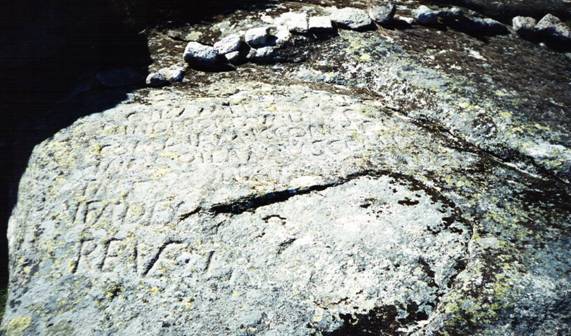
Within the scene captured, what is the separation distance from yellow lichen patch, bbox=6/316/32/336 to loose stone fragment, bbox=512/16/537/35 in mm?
5069

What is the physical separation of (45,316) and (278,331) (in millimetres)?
1346

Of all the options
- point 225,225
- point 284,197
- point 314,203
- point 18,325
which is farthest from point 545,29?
point 18,325

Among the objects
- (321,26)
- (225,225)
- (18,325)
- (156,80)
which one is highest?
(321,26)

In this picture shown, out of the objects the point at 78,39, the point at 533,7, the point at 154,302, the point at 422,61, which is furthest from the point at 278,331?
the point at 533,7

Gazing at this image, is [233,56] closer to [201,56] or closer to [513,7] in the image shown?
[201,56]

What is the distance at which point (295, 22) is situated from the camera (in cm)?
507

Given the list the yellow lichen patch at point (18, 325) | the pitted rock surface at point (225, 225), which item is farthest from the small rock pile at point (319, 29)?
the yellow lichen patch at point (18, 325)

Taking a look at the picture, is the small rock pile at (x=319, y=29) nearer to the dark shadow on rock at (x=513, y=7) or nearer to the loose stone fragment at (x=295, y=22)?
the loose stone fragment at (x=295, y=22)

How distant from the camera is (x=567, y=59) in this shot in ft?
15.6

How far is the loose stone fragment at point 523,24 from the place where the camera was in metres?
5.05

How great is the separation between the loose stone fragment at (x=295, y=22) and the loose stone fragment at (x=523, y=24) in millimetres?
2204

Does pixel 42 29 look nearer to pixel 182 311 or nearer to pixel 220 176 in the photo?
pixel 220 176

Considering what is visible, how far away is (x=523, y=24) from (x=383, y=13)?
1.45m

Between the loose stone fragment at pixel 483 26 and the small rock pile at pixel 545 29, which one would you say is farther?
the loose stone fragment at pixel 483 26
